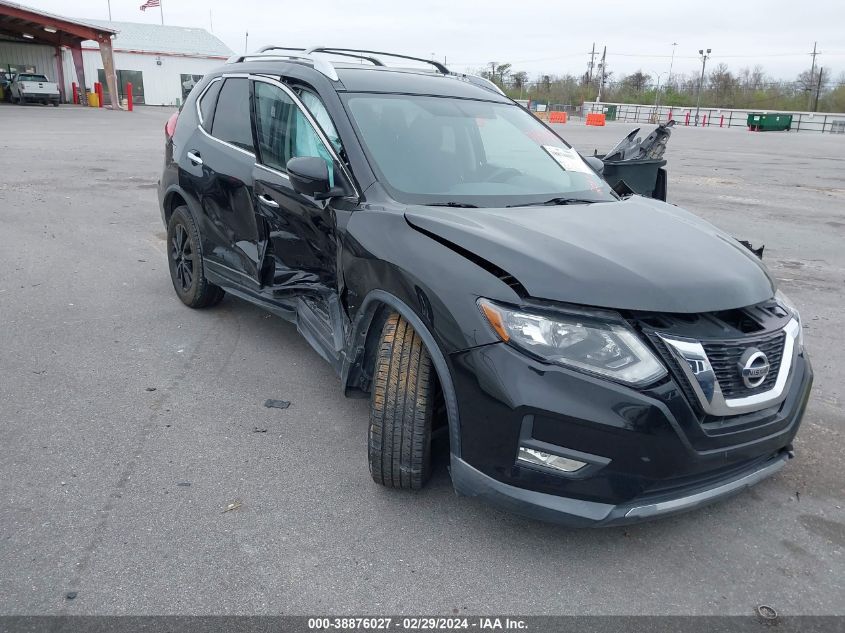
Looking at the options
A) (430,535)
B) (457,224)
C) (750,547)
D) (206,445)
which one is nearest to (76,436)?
(206,445)

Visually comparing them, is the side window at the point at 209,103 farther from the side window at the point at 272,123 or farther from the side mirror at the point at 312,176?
the side mirror at the point at 312,176

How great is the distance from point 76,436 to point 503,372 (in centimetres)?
232

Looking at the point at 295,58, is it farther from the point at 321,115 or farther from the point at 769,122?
the point at 769,122

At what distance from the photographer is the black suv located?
233cm

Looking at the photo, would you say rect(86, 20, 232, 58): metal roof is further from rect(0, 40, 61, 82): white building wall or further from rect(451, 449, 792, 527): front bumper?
rect(451, 449, 792, 527): front bumper

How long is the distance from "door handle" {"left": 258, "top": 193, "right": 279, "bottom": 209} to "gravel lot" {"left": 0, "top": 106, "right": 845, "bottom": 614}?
3.46 feet

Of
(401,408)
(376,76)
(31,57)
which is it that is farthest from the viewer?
(31,57)

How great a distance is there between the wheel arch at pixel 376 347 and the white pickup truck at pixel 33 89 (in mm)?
38431

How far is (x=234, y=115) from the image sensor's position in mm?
4602

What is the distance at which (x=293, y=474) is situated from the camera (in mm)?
3174

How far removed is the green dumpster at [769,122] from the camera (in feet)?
181

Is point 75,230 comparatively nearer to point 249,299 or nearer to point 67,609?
point 249,299

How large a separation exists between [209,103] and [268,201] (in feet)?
4.85

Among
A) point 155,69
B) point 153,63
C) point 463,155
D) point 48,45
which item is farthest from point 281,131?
point 155,69
